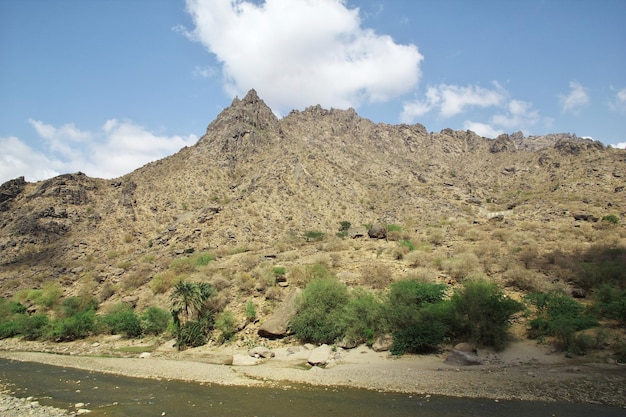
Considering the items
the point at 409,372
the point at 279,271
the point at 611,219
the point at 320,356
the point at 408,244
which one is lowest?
the point at 320,356

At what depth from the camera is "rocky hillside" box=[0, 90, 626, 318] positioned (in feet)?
133

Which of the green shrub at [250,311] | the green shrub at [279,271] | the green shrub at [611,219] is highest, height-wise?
the green shrub at [611,219]

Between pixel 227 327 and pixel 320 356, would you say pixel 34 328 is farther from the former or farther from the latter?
pixel 320 356

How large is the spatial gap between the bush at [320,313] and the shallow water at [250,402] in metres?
8.42

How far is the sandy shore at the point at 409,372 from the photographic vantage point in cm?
1714

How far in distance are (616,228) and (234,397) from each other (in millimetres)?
45836

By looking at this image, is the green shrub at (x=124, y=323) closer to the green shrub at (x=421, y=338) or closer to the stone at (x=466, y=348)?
the green shrub at (x=421, y=338)

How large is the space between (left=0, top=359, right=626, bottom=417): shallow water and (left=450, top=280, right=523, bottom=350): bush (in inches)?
288

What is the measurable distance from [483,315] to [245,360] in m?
15.5

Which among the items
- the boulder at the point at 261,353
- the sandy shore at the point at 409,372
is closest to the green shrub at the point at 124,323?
the sandy shore at the point at 409,372

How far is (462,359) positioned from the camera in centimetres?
2136

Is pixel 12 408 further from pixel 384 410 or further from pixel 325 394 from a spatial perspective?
pixel 384 410

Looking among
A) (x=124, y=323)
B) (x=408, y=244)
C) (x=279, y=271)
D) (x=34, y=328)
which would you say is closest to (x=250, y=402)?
(x=279, y=271)

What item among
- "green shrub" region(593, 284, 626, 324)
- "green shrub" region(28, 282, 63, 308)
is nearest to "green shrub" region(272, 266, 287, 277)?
"green shrub" region(593, 284, 626, 324)
